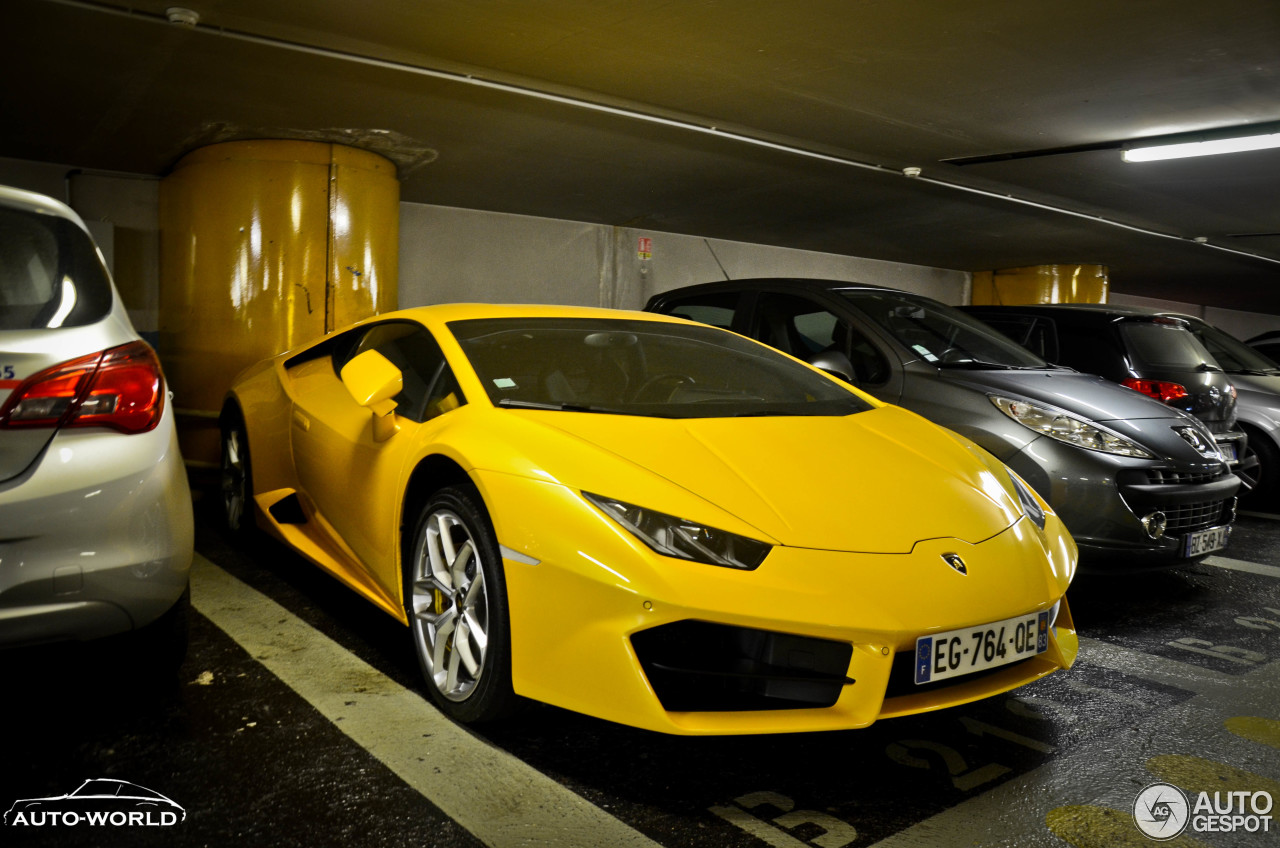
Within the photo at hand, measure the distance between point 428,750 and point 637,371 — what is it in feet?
4.82

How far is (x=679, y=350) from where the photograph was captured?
3.42 meters

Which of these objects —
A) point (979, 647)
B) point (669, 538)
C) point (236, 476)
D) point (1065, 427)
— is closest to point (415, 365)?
point (669, 538)

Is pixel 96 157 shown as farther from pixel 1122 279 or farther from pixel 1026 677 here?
pixel 1122 279

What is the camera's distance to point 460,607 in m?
2.48

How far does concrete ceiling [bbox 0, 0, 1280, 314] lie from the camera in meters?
4.94

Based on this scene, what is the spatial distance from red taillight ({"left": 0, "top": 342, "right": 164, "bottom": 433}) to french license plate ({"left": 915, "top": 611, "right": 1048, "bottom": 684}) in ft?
6.15

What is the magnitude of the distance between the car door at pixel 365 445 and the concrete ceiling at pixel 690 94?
2.30 metres

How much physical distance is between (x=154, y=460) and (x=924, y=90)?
557cm

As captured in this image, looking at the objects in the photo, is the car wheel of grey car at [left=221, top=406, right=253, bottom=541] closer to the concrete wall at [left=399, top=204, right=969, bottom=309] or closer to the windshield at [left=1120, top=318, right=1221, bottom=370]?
the windshield at [left=1120, top=318, right=1221, bottom=370]

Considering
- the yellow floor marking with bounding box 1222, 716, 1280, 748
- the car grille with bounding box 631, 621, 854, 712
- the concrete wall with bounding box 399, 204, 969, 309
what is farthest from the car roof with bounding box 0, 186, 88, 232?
the concrete wall with bounding box 399, 204, 969, 309

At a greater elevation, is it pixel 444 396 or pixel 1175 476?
pixel 444 396

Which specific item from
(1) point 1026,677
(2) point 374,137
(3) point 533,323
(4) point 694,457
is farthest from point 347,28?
(1) point 1026,677

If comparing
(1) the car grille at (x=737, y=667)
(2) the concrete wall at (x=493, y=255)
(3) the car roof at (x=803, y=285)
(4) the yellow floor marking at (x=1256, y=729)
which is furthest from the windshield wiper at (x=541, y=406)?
(2) the concrete wall at (x=493, y=255)

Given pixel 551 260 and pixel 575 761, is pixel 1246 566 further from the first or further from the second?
pixel 551 260
